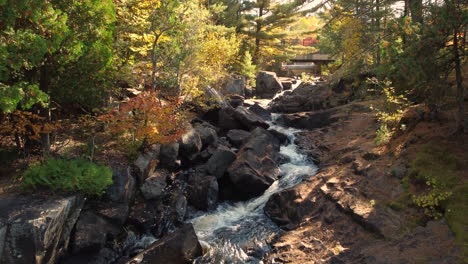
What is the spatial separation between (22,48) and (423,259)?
36.9ft

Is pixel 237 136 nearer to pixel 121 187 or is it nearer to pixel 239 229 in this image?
pixel 239 229

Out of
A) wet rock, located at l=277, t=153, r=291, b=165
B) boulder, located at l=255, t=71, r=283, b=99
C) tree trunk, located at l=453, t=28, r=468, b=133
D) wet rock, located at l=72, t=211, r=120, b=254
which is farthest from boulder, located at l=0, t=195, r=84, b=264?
boulder, located at l=255, t=71, r=283, b=99

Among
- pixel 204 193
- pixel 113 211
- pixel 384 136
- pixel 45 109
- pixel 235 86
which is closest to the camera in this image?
pixel 113 211

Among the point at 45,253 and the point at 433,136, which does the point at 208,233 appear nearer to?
the point at 45,253

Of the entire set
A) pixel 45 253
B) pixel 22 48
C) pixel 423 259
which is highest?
pixel 22 48

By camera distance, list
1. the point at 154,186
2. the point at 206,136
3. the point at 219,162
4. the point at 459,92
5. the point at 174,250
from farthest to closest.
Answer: the point at 206,136, the point at 219,162, the point at 154,186, the point at 459,92, the point at 174,250

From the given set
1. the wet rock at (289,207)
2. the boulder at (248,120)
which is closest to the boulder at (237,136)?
the boulder at (248,120)

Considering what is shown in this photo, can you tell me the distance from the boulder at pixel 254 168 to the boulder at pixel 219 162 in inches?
16.5

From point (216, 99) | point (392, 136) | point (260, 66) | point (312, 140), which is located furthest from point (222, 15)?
point (392, 136)

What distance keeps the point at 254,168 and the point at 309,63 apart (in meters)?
46.3

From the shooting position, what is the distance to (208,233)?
35.9 feet

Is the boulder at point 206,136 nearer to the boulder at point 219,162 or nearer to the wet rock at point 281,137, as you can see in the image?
the boulder at point 219,162

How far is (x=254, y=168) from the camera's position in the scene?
13.9 m

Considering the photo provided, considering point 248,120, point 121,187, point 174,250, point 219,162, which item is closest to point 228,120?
point 248,120
